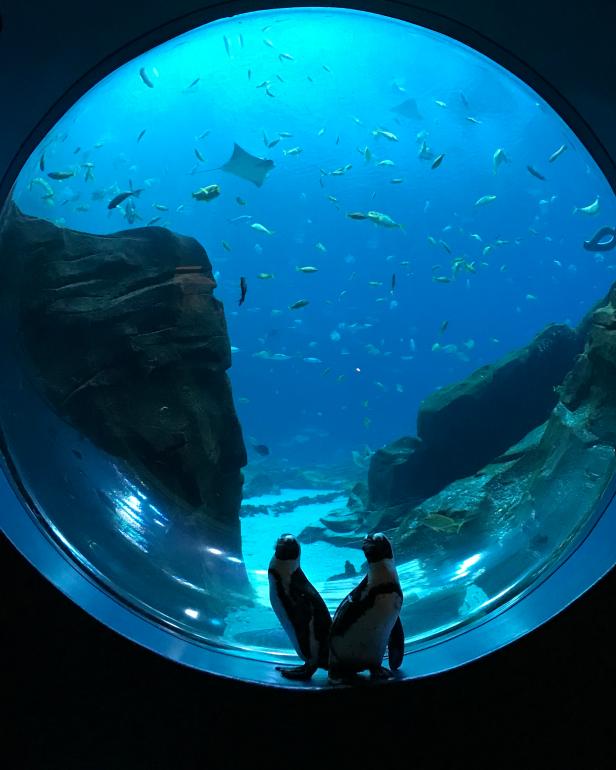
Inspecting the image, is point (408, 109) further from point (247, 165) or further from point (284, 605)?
point (284, 605)

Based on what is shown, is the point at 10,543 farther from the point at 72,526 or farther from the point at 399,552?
the point at 399,552

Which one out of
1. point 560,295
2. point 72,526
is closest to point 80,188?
point 72,526

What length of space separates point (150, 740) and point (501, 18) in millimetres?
3234

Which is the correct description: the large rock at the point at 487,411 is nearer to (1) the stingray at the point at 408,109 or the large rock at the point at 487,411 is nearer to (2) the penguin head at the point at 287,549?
(2) the penguin head at the point at 287,549

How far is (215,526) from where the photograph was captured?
636cm

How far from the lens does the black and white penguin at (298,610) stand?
2.57 meters

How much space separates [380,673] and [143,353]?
4.97 m

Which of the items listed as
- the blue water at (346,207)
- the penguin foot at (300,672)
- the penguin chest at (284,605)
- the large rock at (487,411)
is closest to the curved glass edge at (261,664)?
the penguin foot at (300,672)

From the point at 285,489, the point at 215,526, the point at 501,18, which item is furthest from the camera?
the point at 285,489

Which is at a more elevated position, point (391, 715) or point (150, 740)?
point (391, 715)

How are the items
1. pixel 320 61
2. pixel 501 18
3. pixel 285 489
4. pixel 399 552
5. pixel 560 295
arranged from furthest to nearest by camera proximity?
pixel 560 295 < pixel 285 489 < pixel 320 61 < pixel 399 552 < pixel 501 18

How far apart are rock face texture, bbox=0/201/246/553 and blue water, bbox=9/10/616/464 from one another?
2.84 ft

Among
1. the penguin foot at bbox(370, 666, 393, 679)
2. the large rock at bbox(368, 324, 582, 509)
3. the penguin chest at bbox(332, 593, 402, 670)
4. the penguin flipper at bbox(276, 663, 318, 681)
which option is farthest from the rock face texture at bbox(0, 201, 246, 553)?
the large rock at bbox(368, 324, 582, 509)

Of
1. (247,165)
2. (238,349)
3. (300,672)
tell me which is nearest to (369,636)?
(300,672)
